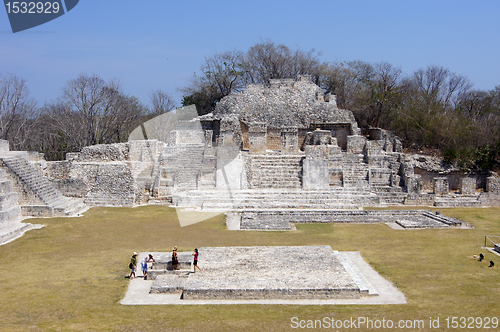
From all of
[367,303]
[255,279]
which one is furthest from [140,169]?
[367,303]

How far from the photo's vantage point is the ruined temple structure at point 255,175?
18172 mm

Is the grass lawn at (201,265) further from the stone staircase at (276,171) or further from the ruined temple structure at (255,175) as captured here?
the stone staircase at (276,171)

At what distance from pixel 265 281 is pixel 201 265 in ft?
6.00

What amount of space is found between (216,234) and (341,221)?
4.68 metres

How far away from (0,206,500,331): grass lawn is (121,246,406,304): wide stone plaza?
0.39 m

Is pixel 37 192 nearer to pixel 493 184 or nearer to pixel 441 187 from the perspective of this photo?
pixel 441 187

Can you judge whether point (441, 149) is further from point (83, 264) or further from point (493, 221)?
point (83, 264)

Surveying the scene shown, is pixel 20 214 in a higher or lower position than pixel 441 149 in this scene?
lower

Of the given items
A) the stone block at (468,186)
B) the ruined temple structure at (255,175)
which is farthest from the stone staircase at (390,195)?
the stone block at (468,186)

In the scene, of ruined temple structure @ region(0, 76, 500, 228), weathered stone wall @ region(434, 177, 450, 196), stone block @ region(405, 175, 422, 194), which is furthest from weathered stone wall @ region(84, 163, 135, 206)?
weathered stone wall @ region(434, 177, 450, 196)

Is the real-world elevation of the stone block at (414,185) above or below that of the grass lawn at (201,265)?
above

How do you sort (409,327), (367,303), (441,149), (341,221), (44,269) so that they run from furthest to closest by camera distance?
(441,149) → (341,221) → (44,269) → (367,303) → (409,327)

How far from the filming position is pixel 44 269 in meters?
11.2

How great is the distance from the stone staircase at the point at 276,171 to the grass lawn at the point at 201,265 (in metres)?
4.37
